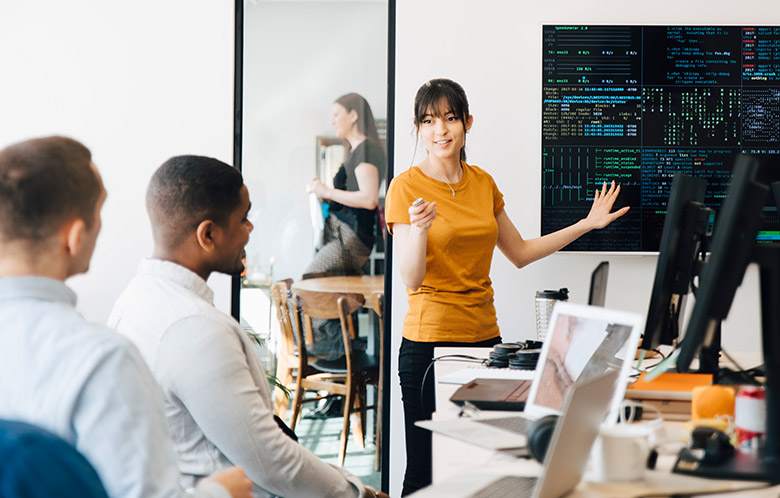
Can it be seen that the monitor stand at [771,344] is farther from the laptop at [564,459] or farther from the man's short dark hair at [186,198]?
the man's short dark hair at [186,198]

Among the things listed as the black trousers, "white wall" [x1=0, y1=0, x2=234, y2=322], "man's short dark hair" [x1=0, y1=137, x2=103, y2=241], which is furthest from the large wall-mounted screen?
"man's short dark hair" [x1=0, y1=137, x2=103, y2=241]

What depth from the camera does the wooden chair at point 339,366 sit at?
11.4 ft

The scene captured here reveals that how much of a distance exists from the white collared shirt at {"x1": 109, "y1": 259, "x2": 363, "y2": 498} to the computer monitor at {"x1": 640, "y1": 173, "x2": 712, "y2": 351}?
30.4 inches

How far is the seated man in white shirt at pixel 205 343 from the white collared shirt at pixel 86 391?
377 millimetres

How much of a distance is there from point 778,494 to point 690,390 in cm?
62

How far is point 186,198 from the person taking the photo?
5.12 ft

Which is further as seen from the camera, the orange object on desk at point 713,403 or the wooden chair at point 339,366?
the wooden chair at point 339,366

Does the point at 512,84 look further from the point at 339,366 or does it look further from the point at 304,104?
the point at 339,366

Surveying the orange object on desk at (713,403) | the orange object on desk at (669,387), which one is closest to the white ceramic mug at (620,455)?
the orange object on desk at (713,403)

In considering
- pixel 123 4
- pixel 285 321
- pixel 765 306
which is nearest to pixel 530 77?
pixel 285 321

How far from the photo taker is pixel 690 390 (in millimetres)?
1781

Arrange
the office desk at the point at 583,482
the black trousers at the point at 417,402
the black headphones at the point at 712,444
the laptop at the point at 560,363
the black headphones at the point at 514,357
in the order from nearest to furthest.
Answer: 1. the office desk at the point at 583,482
2. the black headphones at the point at 712,444
3. the laptop at the point at 560,363
4. the black headphones at the point at 514,357
5. the black trousers at the point at 417,402

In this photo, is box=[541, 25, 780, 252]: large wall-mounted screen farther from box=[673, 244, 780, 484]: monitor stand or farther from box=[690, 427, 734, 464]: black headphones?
box=[673, 244, 780, 484]: monitor stand

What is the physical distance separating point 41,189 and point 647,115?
8.67ft
